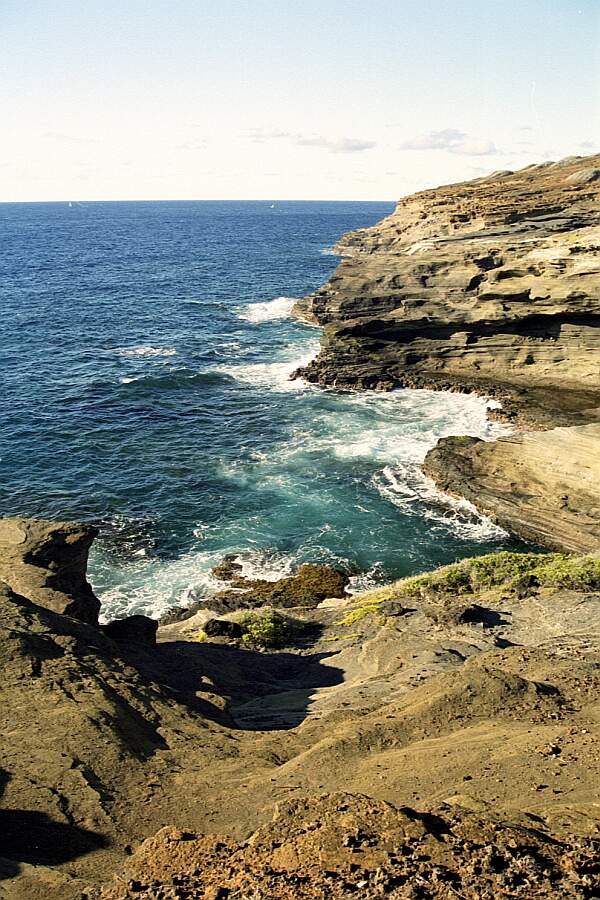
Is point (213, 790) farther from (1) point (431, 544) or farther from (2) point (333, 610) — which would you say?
(1) point (431, 544)

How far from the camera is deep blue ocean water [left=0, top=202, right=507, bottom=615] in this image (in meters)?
35.2

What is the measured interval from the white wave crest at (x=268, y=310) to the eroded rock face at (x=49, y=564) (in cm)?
6503

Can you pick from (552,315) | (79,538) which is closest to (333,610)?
(79,538)

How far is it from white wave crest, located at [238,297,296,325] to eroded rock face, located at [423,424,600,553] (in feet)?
165

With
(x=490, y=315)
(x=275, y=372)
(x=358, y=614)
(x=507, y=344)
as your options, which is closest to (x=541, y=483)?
(x=358, y=614)

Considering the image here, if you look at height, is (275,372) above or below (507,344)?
below

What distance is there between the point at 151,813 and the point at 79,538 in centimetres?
1122

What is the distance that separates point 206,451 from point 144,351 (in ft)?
90.9

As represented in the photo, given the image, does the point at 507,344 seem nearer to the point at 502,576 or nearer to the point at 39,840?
the point at 502,576

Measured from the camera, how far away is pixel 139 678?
54.4 feet

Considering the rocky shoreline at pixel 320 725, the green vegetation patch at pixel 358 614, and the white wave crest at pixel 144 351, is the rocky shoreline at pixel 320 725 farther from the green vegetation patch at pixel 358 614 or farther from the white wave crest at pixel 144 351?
the white wave crest at pixel 144 351

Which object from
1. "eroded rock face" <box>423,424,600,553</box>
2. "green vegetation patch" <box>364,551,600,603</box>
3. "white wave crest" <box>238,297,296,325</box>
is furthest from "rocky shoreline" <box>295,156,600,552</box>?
"white wave crest" <box>238,297,296,325</box>

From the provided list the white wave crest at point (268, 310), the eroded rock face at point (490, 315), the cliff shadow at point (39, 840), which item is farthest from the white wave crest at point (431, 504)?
the white wave crest at point (268, 310)

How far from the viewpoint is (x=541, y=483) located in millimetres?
36125
